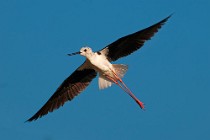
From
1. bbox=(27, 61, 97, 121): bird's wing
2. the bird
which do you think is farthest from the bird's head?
bbox=(27, 61, 97, 121): bird's wing

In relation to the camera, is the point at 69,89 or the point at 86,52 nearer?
the point at 86,52

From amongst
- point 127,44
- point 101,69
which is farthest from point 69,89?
point 127,44

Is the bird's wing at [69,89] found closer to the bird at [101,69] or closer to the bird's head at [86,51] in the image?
the bird at [101,69]

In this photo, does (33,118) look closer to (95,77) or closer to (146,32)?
(95,77)

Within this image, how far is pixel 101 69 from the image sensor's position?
14.5 metres

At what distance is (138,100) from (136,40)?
1686 millimetres

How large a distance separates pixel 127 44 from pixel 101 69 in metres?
0.95

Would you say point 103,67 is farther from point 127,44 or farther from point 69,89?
point 69,89

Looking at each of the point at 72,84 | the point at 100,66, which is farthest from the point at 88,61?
the point at 72,84

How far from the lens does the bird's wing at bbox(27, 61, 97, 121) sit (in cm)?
1538

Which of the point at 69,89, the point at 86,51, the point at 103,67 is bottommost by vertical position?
the point at 103,67

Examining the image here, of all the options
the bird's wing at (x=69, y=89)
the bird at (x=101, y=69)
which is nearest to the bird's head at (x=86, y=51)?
the bird at (x=101, y=69)

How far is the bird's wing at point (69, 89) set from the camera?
15.4 m

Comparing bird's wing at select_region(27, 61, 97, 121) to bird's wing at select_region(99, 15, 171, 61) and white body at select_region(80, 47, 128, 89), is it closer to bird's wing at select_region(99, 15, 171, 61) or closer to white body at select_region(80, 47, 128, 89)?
white body at select_region(80, 47, 128, 89)
